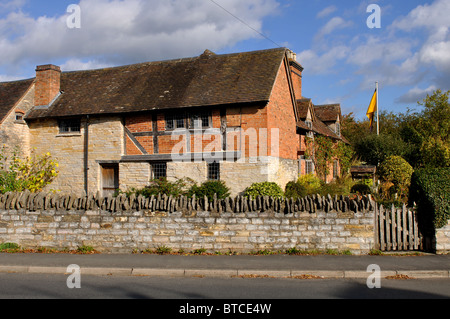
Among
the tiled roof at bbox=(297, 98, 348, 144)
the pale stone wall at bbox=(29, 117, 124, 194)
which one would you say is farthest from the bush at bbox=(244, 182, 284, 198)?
the pale stone wall at bbox=(29, 117, 124, 194)

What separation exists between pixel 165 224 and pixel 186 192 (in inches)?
252

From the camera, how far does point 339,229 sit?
10891 millimetres

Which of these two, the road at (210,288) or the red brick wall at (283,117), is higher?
the red brick wall at (283,117)

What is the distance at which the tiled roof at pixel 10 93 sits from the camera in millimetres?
20323

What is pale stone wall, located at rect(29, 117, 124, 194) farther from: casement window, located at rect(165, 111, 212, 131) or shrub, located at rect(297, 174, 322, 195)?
shrub, located at rect(297, 174, 322, 195)

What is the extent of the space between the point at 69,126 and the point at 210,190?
880 centimetres

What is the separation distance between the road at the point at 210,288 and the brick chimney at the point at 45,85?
1426cm

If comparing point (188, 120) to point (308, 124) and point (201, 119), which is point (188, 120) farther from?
point (308, 124)

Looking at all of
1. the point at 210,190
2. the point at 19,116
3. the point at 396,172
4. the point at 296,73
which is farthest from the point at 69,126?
the point at 396,172

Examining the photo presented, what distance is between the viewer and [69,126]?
20.8 meters

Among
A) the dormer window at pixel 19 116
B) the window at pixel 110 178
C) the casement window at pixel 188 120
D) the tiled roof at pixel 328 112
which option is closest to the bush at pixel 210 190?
the casement window at pixel 188 120

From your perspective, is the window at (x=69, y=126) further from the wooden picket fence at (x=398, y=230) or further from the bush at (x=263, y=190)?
the wooden picket fence at (x=398, y=230)

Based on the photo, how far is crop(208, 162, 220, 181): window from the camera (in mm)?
18453

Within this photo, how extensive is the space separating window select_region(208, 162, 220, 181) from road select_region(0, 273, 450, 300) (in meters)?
9.67
